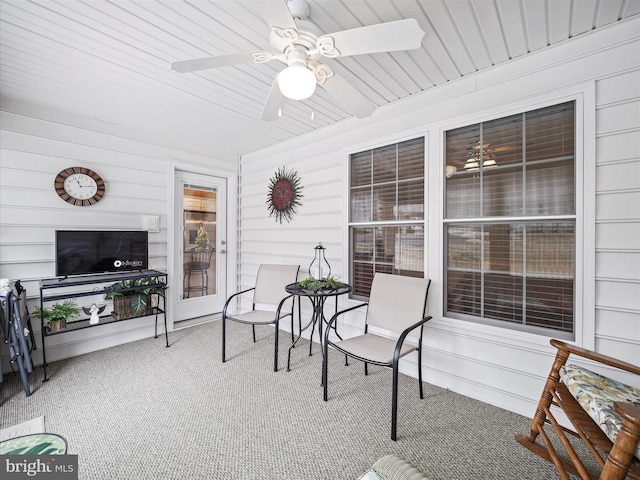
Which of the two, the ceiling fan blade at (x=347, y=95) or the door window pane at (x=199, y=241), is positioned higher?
the ceiling fan blade at (x=347, y=95)

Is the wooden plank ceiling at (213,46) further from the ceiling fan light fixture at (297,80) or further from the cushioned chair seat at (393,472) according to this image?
the cushioned chair seat at (393,472)

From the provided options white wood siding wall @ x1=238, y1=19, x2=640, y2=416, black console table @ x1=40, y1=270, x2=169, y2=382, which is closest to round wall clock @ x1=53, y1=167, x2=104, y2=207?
black console table @ x1=40, y1=270, x2=169, y2=382

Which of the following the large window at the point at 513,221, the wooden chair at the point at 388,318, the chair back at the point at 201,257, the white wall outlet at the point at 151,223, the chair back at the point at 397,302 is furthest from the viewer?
the chair back at the point at 201,257

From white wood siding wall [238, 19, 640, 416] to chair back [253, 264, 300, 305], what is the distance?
1.98 ft

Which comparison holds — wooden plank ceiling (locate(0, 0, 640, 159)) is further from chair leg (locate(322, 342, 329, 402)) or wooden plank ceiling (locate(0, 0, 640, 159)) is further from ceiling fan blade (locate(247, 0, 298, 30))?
chair leg (locate(322, 342, 329, 402))

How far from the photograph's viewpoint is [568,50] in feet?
6.23

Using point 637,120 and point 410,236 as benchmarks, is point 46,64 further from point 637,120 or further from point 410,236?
point 637,120

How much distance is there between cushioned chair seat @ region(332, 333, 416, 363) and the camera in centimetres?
199

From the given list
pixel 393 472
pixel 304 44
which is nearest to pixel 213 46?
pixel 304 44

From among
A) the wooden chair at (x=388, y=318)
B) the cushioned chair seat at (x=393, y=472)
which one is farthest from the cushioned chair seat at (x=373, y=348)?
the cushioned chair seat at (x=393, y=472)

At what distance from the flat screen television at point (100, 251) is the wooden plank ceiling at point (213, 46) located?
1.30m

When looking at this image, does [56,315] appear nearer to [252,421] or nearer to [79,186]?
[79,186]

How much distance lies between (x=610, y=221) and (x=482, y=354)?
1246 millimetres

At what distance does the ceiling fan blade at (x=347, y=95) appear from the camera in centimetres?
168
